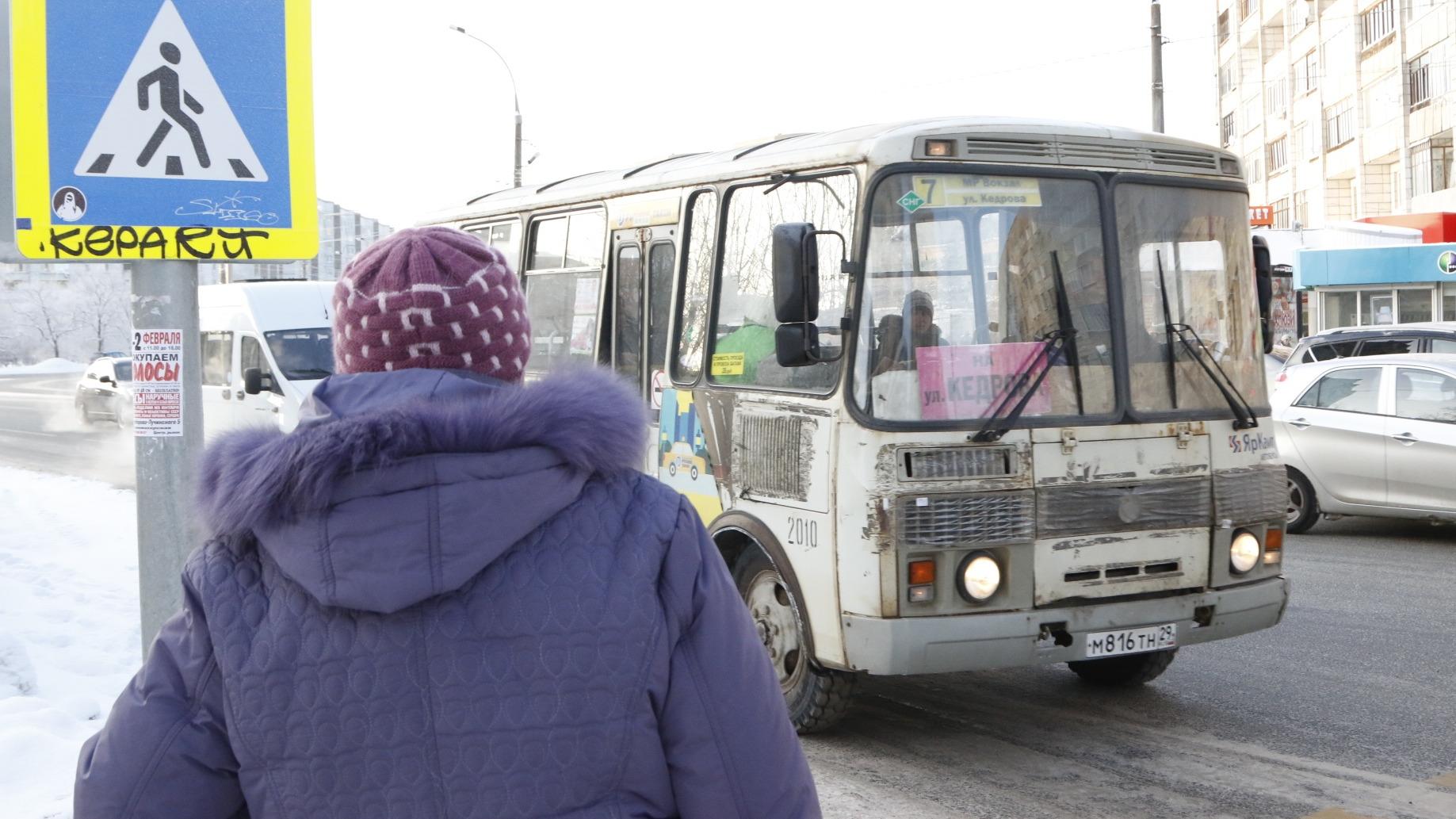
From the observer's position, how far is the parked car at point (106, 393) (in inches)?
1048

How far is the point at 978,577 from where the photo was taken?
581 centimetres

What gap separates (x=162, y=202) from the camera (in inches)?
177

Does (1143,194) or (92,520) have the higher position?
(1143,194)

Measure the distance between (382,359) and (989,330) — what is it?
14.4 ft

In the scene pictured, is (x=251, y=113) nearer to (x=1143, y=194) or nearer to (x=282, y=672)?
(x=282, y=672)

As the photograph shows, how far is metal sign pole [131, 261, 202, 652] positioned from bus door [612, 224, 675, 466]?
111 inches

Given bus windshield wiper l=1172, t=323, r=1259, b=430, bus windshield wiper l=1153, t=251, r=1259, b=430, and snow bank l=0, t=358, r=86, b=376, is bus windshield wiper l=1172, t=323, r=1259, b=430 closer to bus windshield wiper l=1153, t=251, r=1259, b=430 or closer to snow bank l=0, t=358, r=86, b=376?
bus windshield wiper l=1153, t=251, r=1259, b=430

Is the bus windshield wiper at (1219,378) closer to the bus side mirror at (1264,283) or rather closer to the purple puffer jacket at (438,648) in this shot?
the bus side mirror at (1264,283)

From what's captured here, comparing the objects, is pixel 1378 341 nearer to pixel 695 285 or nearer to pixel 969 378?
pixel 695 285

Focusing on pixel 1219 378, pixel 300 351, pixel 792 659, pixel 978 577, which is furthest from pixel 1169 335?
pixel 300 351

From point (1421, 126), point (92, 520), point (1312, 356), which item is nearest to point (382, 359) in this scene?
point (92, 520)

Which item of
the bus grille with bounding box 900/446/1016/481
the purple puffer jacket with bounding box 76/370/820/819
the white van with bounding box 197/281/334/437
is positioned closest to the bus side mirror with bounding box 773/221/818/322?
the bus grille with bounding box 900/446/1016/481

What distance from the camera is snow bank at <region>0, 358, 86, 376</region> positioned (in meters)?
56.2

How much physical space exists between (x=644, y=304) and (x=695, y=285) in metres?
0.55
